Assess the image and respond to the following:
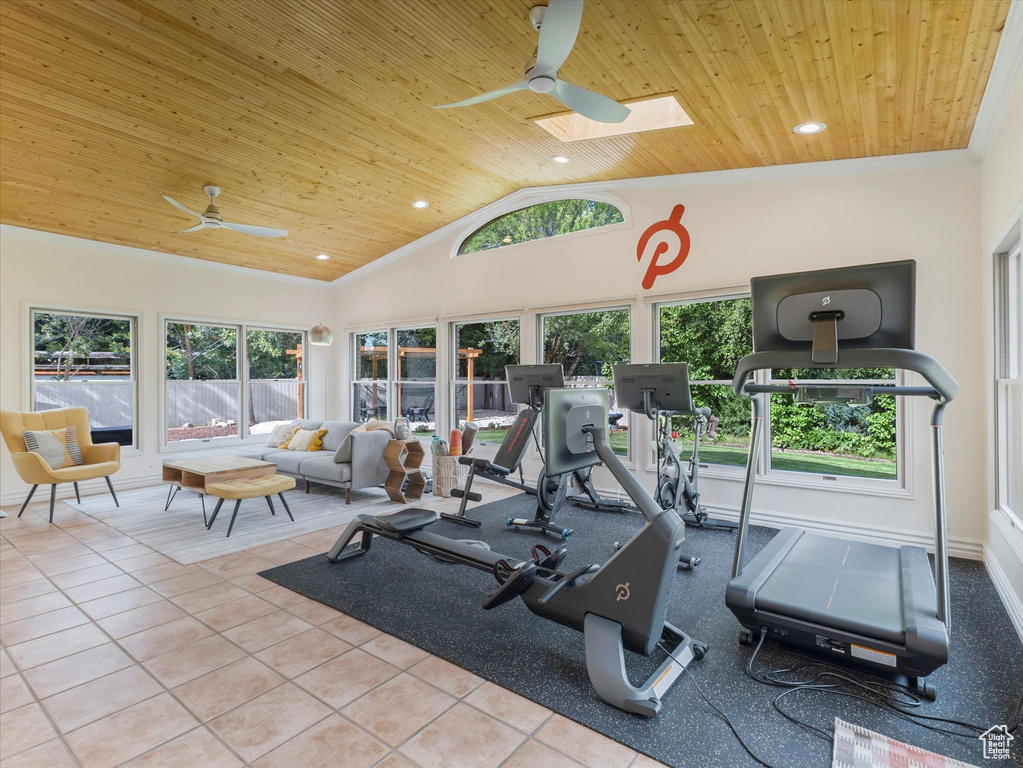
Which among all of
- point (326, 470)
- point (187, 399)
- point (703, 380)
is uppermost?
point (703, 380)

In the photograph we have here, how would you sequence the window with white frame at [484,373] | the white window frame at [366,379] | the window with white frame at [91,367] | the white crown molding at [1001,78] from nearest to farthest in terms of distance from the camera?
1. the white crown molding at [1001,78]
2. the window with white frame at [91,367]
3. the window with white frame at [484,373]
4. the white window frame at [366,379]

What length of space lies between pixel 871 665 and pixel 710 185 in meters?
4.02

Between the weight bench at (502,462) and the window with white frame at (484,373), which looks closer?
the weight bench at (502,462)

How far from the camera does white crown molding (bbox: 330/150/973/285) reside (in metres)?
3.92

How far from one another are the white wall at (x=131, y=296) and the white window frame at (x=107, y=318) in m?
0.03

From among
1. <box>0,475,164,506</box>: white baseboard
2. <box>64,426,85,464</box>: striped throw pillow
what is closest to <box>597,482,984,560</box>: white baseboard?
<box>0,475,164,506</box>: white baseboard

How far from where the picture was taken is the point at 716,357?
16.5ft

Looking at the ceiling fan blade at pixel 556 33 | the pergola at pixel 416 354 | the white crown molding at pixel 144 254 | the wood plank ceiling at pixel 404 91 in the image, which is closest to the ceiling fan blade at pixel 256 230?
the wood plank ceiling at pixel 404 91

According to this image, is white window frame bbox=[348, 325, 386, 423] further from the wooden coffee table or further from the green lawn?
the green lawn

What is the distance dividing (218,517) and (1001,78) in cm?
648

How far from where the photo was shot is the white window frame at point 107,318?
5.67m

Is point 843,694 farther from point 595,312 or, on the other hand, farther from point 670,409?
point 595,312

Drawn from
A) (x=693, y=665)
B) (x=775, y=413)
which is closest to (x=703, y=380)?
(x=775, y=413)

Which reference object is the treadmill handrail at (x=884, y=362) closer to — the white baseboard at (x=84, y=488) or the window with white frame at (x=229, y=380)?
the white baseboard at (x=84, y=488)
